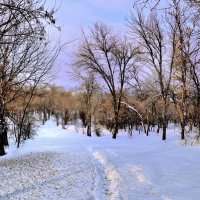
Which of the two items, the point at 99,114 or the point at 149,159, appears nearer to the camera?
the point at 149,159

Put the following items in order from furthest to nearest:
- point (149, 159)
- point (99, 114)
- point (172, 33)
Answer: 1. point (99, 114)
2. point (172, 33)
3. point (149, 159)

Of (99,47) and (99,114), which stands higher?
(99,47)

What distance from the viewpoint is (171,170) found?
12273mm

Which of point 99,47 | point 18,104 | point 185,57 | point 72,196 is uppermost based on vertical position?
point 99,47

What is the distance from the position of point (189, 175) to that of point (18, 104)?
19.9 meters

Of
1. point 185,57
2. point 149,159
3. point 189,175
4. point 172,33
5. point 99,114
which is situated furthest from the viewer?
point 99,114

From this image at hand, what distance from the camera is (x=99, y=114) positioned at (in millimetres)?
51906

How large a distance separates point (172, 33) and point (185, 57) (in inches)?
196

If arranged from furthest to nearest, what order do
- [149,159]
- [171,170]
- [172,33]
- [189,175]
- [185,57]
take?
1. [172,33]
2. [185,57]
3. [149,159]
4. [171,170]
5. [189,175]

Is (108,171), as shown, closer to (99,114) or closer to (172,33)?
(172,33)

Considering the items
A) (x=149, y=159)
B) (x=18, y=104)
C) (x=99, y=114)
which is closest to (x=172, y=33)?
(x=18, y=104)

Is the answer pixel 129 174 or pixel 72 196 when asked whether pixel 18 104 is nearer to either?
pixel 129 174

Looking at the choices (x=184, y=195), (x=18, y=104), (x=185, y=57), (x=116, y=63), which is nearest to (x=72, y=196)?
(x=184, y=195)

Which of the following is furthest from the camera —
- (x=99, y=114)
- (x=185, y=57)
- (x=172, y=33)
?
(x=99, y=114)
